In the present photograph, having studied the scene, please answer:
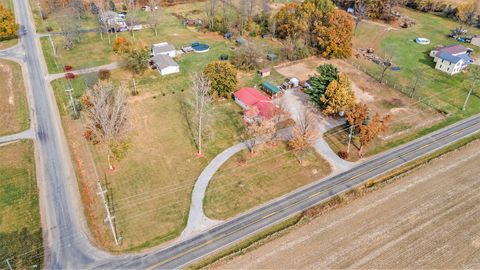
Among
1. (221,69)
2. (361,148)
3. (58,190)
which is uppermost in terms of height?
(221,69)

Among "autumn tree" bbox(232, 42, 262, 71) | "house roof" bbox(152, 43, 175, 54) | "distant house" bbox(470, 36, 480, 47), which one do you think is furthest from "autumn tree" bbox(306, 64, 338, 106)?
"distant house" bbox(470, 36, 480, 47)

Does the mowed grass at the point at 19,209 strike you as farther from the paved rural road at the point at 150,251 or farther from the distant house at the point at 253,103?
the distant house at the point at 253,103

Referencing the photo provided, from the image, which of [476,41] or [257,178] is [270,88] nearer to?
[257,178]

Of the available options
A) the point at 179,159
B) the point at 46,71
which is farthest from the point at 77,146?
the point at 46,71

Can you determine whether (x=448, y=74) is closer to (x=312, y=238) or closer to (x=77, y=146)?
(x=312, y=238)

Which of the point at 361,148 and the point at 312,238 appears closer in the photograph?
the point at 312,238

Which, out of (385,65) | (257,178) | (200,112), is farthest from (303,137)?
(385,65)

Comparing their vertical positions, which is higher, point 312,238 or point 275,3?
point 275,3

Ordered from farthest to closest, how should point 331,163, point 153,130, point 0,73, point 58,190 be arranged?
point 0,73
point 153,130
point 331,163
point 58,190
